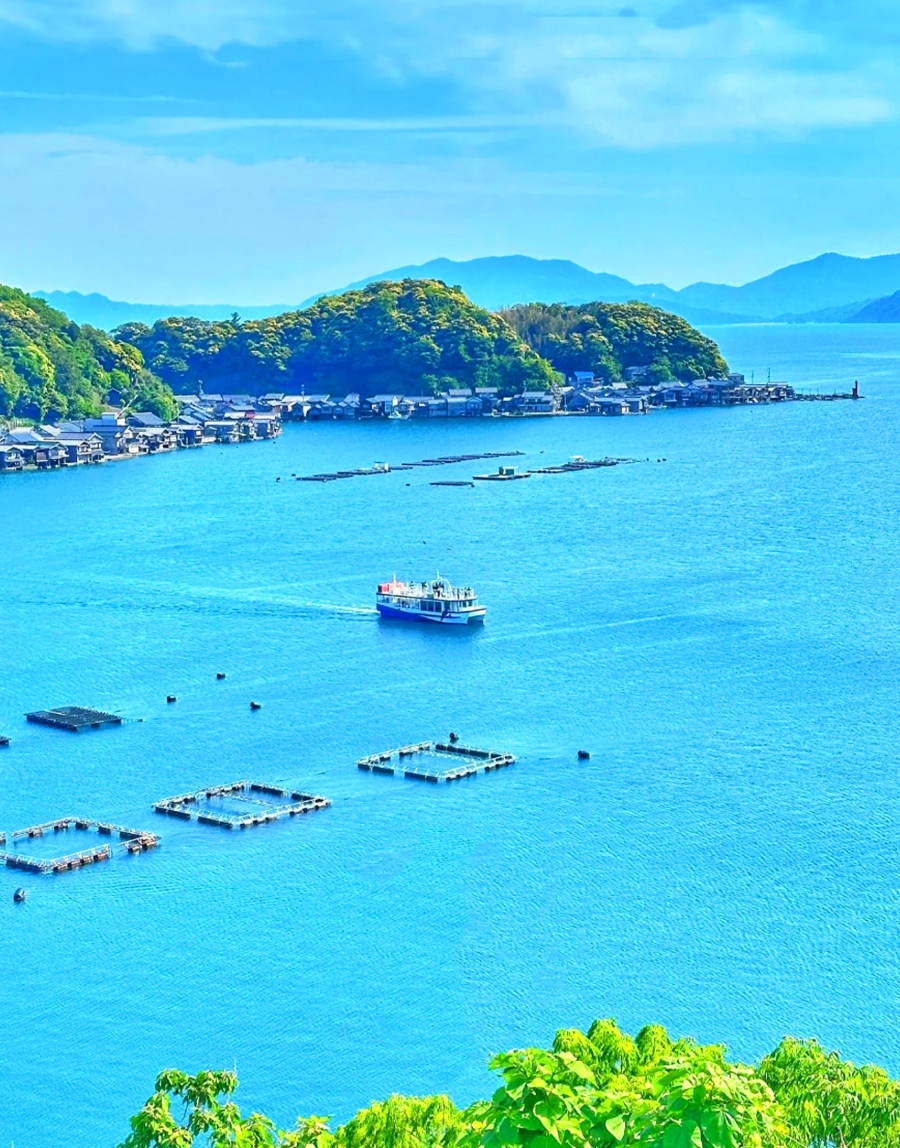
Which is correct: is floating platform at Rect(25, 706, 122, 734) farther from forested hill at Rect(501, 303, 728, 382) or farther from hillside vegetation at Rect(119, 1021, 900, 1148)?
forested hill at Rect(501, 303, 728, 382)

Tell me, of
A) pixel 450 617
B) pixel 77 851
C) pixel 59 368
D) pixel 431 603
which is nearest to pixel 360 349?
pixel 59 368

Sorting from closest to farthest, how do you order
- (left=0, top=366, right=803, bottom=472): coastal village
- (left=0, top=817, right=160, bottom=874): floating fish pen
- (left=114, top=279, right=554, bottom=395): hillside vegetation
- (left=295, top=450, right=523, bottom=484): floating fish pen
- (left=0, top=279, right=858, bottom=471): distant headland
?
(left=0, top=817, right=160, bottom=874): floating fish pen
(left=295, top=450, right=523, bottom=484): floating fish pen
(left=0, top=366, right=803, bottom=472): coastal village
(left=0, top=279, right=858, bottom=471): distant headland
(left=114, top=279, right=554, bottom=395): hillside vegetation

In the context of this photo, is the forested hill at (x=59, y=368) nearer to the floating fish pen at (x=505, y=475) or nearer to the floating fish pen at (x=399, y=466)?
the floating fish pen at (x=399, y=466)

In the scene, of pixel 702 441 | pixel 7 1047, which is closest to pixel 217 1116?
pixel 7 1047

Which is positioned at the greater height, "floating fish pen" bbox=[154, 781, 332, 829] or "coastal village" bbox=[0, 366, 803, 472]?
"coastal village" bbox=[0, 366, 803, 472]

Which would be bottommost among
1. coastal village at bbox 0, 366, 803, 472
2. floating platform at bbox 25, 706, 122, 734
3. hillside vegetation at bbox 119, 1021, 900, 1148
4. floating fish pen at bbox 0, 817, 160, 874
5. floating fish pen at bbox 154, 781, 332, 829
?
floating fish pen at bbox 0, 817, 160, 874

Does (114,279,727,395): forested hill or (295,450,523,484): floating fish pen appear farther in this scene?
(114,279,727,395): forested hill

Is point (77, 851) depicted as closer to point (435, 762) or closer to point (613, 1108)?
point (435, 762)

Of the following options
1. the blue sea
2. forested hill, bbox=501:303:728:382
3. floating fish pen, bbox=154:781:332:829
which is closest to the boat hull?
the blue sea
